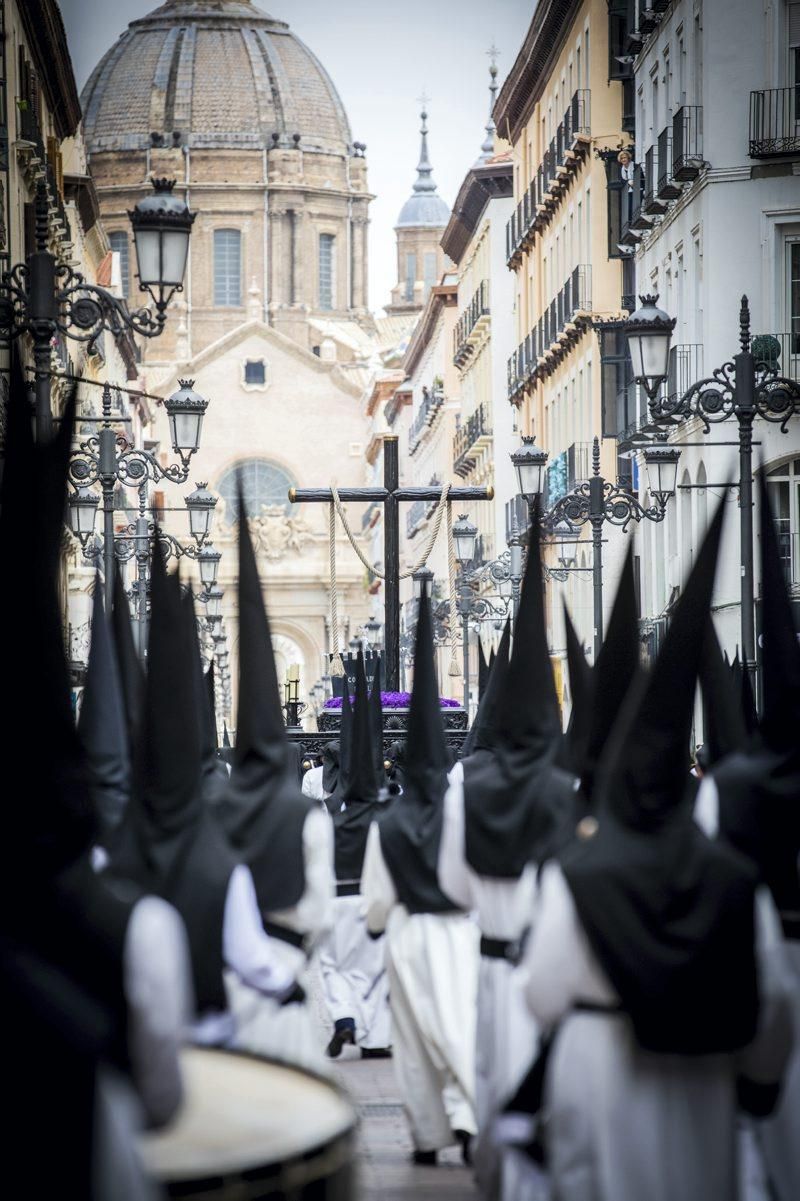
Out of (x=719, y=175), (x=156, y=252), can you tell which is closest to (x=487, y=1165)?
(x=156, y=252)

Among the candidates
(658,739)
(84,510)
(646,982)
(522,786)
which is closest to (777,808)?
(522,786)

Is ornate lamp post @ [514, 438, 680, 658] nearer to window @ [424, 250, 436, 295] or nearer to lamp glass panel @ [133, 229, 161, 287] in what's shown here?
lamp glass panel @ [133, 229, 161, 287]

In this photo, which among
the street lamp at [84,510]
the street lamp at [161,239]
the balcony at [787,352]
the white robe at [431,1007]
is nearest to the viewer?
the white robe at [431,1007]

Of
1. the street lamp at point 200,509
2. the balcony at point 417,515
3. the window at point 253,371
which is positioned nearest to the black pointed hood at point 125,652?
the street lamp at point 200,509

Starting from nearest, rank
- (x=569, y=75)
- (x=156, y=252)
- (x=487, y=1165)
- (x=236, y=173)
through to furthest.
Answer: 1. (x=487, y=1165)
2. (x=156, y=252)
3. (x=569, y=75)
4. (x=236, y=173)

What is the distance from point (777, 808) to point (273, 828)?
1.97 m

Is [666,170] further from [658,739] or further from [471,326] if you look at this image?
[471,326]

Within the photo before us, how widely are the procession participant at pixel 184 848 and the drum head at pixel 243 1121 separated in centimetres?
69

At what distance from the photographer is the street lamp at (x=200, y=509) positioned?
32.1 metres

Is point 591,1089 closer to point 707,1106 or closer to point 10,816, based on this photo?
point 707,1106

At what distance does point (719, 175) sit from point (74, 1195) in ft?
104

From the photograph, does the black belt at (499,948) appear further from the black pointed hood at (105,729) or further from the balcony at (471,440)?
the balcony at (471,440)

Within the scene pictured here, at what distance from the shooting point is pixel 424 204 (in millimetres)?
134000

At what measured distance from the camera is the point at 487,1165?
7812mm
